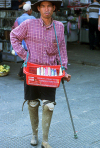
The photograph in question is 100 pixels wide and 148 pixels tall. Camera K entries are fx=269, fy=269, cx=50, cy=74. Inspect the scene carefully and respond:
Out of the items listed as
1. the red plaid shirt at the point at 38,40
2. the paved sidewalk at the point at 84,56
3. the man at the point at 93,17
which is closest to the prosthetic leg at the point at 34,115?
the red plaid shirt at the point at 38,40

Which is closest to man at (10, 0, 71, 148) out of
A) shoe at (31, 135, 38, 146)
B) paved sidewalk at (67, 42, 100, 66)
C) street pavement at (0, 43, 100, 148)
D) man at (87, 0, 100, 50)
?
shoe at (31, 135, 38, 146)

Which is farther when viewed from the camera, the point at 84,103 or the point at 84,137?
the point at 84,103

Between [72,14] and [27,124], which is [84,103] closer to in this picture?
[27,124]

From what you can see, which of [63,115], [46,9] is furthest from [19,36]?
[63,115]

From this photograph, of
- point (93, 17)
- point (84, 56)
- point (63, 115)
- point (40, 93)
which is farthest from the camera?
point (93, 17)

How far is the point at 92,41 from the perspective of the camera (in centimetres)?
1149

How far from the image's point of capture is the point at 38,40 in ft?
10.6

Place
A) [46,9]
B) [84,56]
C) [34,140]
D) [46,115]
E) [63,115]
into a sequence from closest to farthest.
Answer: [46,9], [46,115], [34,140], [63,115], [84,56]

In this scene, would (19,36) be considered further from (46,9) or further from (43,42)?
(46,9)

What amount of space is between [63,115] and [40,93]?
1.28 m

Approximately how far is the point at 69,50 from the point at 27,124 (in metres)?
7.82

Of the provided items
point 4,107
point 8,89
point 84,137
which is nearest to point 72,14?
point 8,89

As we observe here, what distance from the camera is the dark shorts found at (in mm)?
3318

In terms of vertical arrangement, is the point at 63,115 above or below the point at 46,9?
below
